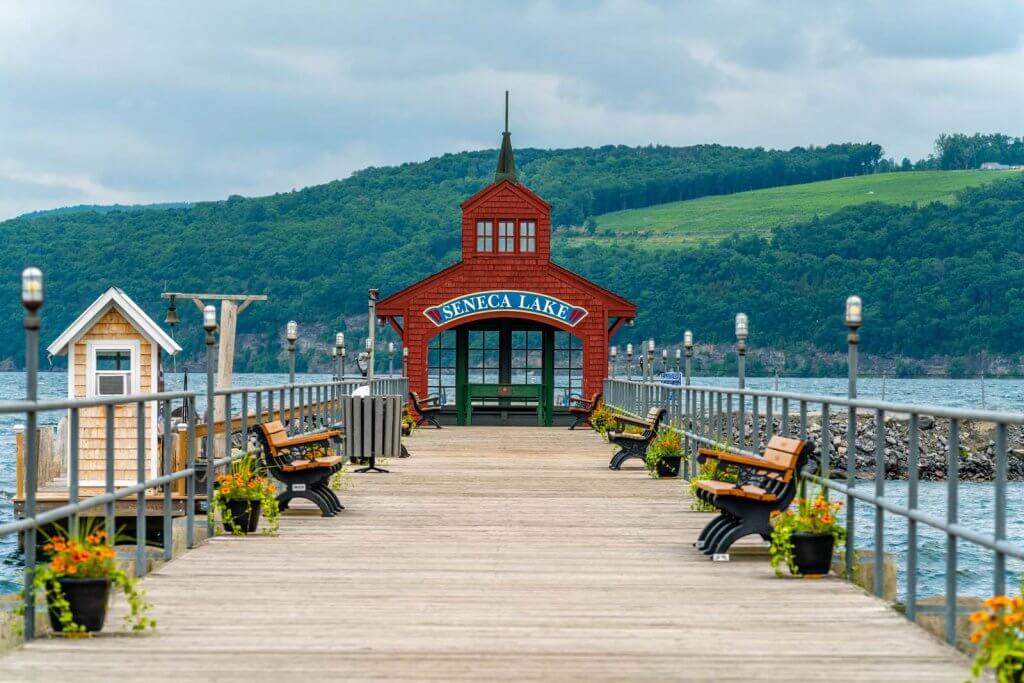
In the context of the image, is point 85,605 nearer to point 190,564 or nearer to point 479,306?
point 190,564

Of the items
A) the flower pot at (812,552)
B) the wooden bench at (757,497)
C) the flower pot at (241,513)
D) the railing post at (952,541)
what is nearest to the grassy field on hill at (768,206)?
the flower pot at (241,513)

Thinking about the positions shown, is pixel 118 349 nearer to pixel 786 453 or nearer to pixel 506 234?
pixel 506 234

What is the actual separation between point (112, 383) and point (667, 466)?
A: 1029cm

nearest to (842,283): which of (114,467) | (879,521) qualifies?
(114,467)

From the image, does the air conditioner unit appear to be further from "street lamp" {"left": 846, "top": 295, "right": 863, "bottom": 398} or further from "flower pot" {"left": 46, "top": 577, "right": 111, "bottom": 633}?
"flower pot" {"left": 46, "top": 577, "right": 111, "bottom": 633}

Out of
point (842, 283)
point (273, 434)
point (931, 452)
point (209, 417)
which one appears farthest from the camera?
point (842, 283)

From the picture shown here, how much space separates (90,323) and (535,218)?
1464 cm

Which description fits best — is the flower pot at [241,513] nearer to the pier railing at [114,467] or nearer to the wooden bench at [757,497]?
the pier railing at [114,467]

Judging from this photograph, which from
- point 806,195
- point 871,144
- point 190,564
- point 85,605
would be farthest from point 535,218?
point 871,144

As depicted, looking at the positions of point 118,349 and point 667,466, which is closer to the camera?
point 667,466

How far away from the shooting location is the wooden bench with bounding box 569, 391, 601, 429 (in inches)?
1319

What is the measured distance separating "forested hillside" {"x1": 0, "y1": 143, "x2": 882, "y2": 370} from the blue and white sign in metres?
74.8

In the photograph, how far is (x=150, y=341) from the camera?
2491cm

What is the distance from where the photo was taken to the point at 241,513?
41.0 ft
